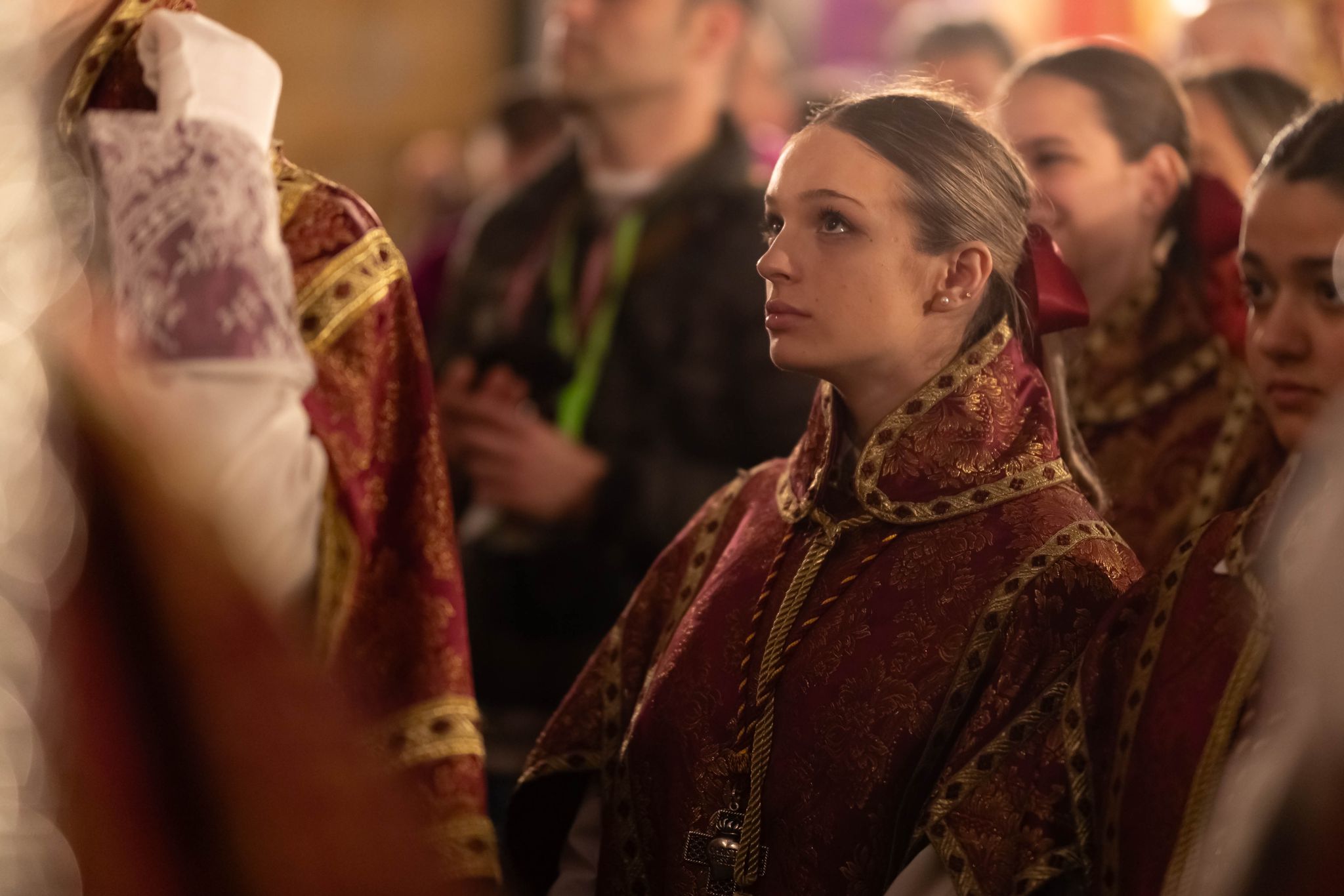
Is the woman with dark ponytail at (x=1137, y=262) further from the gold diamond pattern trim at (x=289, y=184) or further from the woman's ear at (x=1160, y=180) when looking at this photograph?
the gold diamond pattern trim at (x=289, y=184)

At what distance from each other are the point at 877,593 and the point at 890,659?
75 mm

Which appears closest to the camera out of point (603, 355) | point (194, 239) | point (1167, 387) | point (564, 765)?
point (194, 239)

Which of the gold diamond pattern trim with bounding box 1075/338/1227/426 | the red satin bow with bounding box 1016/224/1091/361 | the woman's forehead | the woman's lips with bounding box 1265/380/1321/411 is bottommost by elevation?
the gold diamond pattern trim with bounding box 1075/338/1227/426

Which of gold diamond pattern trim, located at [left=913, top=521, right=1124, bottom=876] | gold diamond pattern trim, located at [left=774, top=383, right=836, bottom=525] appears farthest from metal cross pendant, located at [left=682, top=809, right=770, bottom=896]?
gold diamond pattern trim, located at [left=774, top=383, right=836, bottom=525]

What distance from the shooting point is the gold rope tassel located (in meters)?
1.49

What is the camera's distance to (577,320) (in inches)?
115

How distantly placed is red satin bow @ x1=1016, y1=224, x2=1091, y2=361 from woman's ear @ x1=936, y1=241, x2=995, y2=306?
81 mm

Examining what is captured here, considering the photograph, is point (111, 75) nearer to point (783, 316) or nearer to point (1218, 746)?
point (783, 316)

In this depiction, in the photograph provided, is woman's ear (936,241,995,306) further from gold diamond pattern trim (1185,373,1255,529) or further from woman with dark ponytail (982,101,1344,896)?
gold diamond pattern trim (1185,373,1255,529)

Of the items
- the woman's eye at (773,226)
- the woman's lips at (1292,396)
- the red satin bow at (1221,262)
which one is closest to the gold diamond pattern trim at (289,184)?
the woman's eye at (773,226)

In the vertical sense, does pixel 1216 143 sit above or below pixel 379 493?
above

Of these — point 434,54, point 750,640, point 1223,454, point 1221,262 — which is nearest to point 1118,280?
point 1221,262

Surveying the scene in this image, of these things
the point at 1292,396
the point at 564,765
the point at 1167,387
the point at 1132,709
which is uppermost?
the point at 1292,396

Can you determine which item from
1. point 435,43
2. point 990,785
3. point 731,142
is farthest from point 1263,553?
point 435,43
